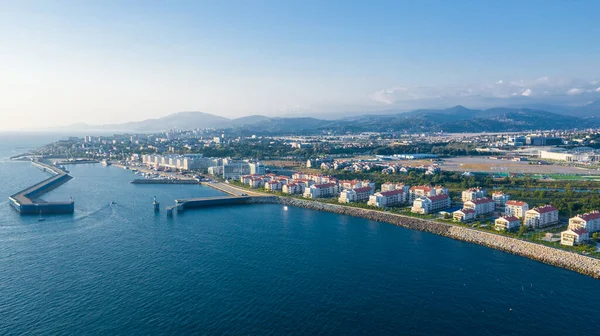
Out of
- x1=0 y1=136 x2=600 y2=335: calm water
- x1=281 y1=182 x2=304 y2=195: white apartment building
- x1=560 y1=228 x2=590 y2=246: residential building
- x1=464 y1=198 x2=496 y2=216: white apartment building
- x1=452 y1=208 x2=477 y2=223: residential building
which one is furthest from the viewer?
x1=281 y1=182 x2=304 y2=195: white apartment building

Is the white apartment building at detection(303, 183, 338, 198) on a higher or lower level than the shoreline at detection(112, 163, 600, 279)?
higher

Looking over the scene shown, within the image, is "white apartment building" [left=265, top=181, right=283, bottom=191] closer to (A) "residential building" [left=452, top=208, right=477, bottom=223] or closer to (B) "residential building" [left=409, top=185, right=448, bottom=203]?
(B) "residential building" [left=409, top=185, right=448, bottom=203]

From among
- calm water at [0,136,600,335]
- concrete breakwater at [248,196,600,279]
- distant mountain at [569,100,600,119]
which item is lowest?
calm water at [0,136,600,335]

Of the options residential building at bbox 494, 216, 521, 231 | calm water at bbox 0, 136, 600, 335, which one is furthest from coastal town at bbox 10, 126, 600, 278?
calm water at bbox 0, 136, 600, 335

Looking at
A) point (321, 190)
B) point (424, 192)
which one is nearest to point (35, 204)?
point (321, 190)

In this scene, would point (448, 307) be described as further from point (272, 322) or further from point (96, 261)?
point (96, 261)

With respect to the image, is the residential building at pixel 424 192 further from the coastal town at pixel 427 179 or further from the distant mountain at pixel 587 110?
the distant mountain at pixel 587 110

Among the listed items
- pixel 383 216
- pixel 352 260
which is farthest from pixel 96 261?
pixel 383 216
